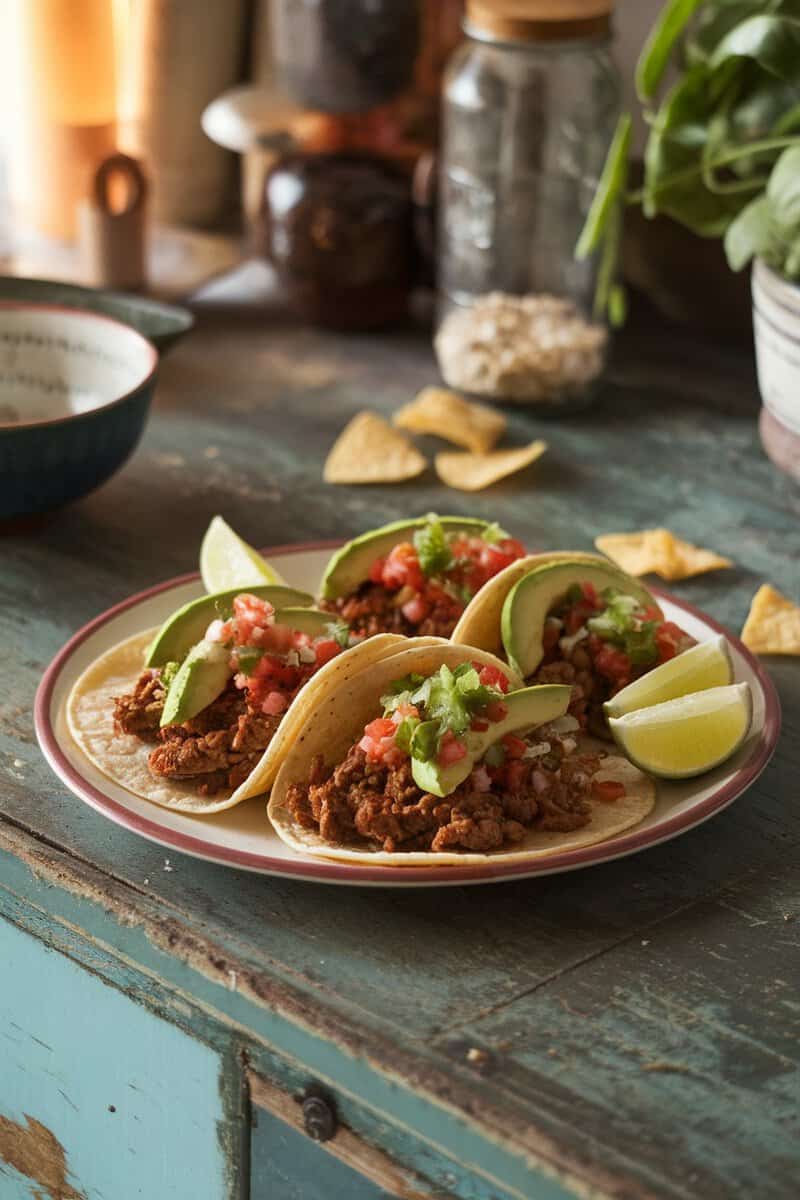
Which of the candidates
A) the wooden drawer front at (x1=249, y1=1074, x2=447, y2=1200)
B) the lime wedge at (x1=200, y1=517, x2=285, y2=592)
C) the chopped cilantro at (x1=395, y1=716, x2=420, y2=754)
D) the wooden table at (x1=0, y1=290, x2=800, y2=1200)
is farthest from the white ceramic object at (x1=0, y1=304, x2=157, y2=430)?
the wooden drawer front at (x1=249, y1=1074, x2=447, y2=1200)

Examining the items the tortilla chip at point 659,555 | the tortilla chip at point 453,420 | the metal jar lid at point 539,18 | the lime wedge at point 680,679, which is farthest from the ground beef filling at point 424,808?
the metal jar lid at point 539,18

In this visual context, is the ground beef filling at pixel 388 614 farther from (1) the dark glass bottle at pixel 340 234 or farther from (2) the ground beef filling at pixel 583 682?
(1) the dark glass bottle at pixel 340 234

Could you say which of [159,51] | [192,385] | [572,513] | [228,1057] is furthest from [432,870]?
[159,51]

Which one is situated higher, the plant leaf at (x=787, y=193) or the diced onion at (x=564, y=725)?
the plant leaf at (x=787, y=193)

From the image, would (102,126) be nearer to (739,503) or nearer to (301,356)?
(301,356)

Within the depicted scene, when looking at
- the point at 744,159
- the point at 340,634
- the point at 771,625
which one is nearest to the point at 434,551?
the point at 340,634

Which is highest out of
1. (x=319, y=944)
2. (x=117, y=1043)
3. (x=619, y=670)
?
(x=619, y=670)
